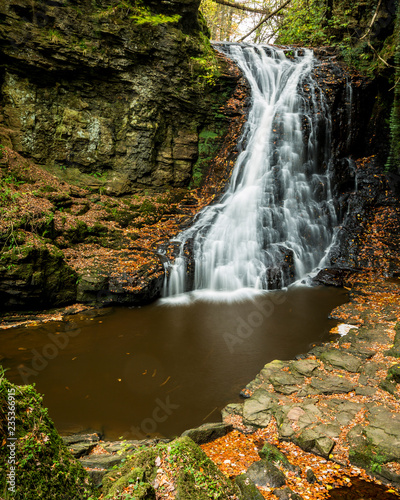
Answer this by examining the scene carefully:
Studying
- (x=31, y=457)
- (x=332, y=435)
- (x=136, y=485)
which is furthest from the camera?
(x=332, y=435)

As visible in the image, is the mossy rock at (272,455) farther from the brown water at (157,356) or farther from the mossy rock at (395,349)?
the mossy rock at (395,349)

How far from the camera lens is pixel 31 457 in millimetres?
1820

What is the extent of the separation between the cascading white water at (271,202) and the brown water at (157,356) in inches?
49.0

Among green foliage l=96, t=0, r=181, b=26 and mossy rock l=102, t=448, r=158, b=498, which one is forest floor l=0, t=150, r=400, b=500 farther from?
green foliage l=96, t=0, r=181, b=26

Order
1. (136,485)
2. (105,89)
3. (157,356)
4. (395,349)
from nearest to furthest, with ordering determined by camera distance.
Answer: (136,485) → (395,349) → (157,356) → (105,89)

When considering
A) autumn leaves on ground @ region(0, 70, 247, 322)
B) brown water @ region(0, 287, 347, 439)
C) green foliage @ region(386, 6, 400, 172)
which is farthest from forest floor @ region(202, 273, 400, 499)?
green foliage @ region(386, 6, 400, 172)

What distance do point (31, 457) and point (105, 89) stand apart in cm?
1207

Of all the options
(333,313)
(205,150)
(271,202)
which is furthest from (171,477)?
(205,150)

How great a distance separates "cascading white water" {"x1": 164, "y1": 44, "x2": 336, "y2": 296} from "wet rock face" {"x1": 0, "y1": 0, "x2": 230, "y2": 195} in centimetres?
259

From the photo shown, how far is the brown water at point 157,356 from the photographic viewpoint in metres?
4.56

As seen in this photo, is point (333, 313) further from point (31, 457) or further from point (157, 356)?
point (31, 457)

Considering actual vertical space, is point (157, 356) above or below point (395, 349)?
below

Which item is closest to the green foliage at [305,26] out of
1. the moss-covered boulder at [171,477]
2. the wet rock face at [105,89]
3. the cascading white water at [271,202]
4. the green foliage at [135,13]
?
the cascading white water at [271,202]

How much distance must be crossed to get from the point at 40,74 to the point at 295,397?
11838 millimetres
